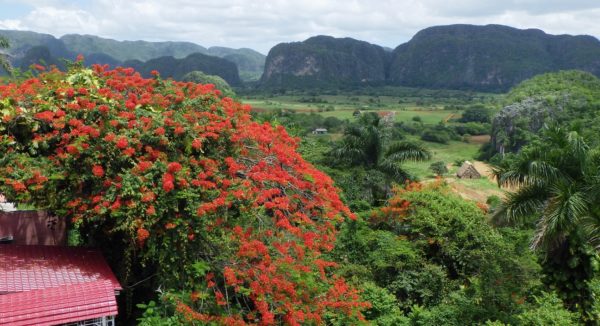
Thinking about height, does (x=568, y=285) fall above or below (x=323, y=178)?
below

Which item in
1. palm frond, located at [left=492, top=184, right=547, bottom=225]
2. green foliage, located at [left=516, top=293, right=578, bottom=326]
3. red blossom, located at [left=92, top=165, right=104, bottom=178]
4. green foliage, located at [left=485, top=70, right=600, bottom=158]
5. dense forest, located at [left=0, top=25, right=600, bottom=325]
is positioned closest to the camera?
red blossom, located at [left=92, top=165, right=104, bottom=178]

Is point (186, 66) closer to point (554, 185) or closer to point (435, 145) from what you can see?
point (435, 145)

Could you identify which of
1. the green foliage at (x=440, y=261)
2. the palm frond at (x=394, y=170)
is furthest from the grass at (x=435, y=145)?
the green foliage at (x=440, y=261)

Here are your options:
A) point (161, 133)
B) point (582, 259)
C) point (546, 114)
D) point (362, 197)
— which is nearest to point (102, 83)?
point (161, 133)

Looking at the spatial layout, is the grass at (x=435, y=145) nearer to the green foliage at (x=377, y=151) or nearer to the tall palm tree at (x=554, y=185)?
the green foliage at (x=377, y=151)

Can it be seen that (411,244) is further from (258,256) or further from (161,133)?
(161,133)

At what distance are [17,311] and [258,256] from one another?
345cm

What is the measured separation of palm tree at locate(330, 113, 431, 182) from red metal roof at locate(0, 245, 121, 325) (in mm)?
12467

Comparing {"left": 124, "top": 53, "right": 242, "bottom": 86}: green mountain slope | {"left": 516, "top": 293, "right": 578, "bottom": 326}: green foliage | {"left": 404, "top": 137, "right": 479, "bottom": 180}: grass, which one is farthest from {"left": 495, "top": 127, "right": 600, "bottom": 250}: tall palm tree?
{"left": 124, "top": 53, "right": 242, "bottom": 86}: green mountain slope

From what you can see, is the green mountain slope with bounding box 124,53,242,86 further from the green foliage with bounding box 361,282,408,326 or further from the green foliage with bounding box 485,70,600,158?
the green foliage with bounding box 361,282,408,326

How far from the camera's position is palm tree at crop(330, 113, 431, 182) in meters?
19.0

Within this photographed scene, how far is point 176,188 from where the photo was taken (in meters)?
7.64

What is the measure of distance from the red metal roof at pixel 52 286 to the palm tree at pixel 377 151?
491 inches

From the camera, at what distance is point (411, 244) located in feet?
44.9
